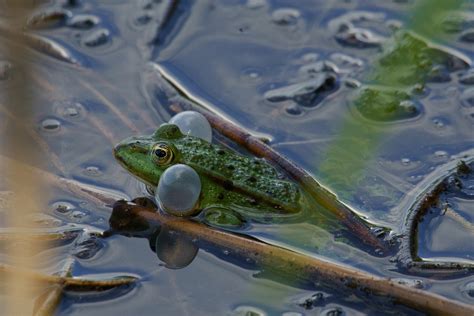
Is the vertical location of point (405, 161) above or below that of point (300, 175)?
above

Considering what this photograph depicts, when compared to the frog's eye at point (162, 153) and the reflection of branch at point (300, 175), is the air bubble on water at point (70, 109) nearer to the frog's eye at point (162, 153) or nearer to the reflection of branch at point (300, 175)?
the reflection of branch at point (300, 175)

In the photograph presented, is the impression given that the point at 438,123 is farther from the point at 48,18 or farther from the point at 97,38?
the point at 48,18

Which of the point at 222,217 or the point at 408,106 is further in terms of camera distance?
the point at 408,106

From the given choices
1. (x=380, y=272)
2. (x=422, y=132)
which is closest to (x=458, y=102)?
(x=422, y=132)

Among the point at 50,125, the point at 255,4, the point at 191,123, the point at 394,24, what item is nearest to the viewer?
the point at 191,123

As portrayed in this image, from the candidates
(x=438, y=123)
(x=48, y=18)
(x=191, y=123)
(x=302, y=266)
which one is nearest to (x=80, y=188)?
(x=191, y=123)

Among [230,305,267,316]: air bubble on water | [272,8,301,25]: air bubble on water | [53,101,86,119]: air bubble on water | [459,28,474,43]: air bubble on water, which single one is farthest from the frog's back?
[459,28,474,43]: air bubble on water
